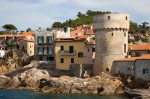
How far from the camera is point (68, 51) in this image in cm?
4944

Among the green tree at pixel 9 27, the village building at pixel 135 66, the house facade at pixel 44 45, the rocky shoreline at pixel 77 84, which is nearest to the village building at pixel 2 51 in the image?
the house facade at pixel 44 45

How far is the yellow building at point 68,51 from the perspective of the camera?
4891 centimetres

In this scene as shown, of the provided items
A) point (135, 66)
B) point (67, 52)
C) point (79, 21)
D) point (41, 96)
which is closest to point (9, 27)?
point (79, 21)

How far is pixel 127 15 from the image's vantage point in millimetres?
43562

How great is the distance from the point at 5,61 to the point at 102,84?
32213mm

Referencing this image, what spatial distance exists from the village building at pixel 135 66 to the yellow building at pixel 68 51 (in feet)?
30.0

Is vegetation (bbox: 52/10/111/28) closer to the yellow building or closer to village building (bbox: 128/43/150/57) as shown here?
the yellow building

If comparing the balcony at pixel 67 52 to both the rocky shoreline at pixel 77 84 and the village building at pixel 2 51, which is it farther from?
the village building at pixel 2 51

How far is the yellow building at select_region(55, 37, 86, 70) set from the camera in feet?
160

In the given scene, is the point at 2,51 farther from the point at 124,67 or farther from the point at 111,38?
the point at 124,67

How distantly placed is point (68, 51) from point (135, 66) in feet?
51.1

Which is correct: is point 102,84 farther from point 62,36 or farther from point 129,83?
point 62,36

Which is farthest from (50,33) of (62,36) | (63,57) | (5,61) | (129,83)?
(129,83)

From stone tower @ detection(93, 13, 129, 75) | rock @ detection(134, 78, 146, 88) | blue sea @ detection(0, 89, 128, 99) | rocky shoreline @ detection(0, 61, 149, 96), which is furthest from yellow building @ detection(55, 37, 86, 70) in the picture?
rock @ detection(134, 78, 146, 88)
